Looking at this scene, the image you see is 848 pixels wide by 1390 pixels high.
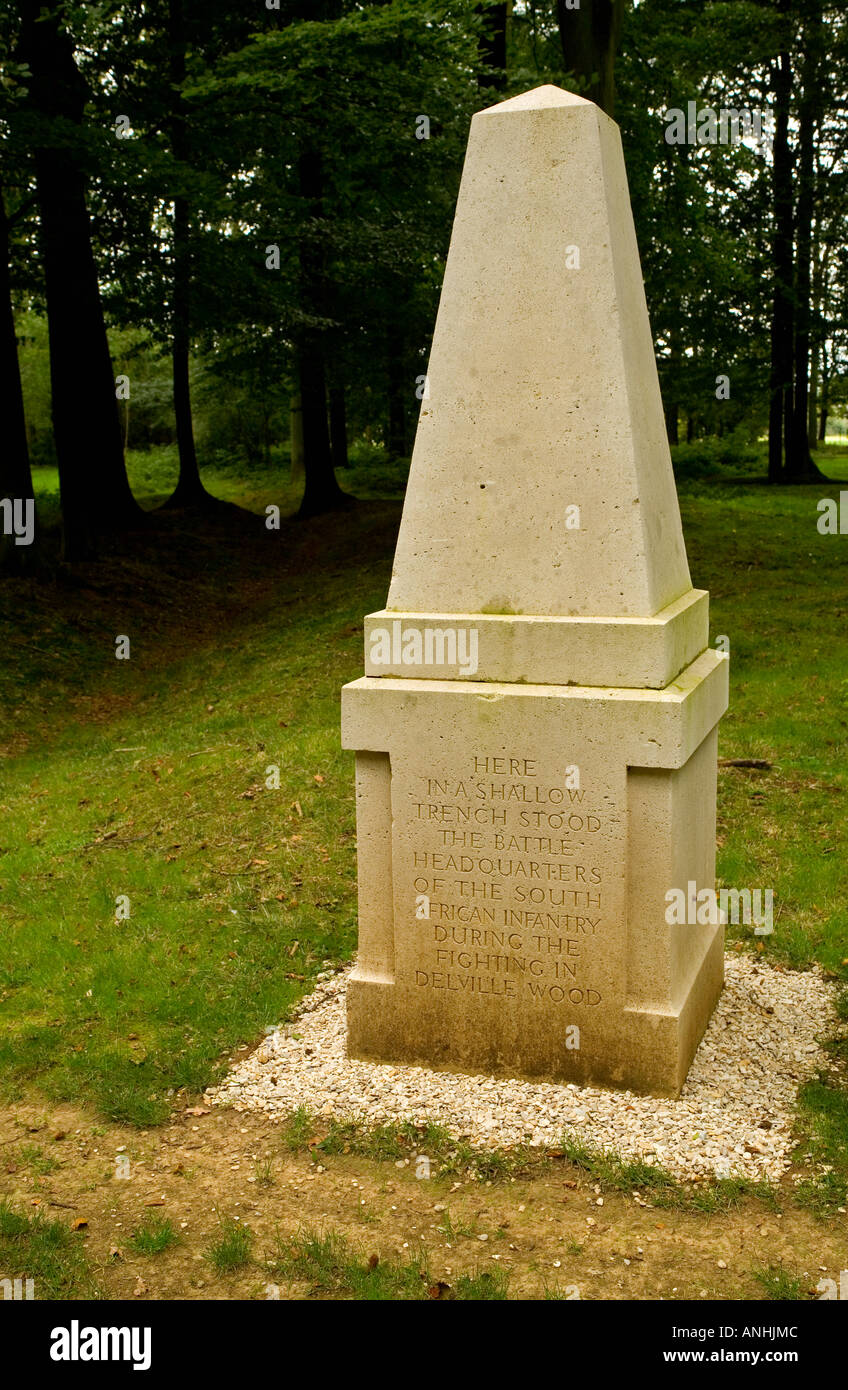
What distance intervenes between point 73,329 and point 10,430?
3.17 m

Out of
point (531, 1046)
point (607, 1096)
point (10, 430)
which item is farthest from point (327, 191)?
point (607, 1096)

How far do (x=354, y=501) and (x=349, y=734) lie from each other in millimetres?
20615

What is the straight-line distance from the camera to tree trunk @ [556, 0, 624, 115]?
13836 millimetres

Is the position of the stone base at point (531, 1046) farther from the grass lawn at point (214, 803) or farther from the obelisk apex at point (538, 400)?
the obelisk apex at point (538, 400)

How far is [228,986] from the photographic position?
21.2ft

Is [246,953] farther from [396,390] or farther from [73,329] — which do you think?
[396,390]

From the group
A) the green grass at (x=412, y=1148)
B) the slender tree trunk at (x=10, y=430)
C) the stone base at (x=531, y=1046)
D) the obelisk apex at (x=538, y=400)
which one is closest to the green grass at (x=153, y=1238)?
the green grass at (x=412, y=1148)

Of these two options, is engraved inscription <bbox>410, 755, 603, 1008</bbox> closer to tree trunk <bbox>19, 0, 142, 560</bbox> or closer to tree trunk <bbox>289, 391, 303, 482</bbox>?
tree trunk <bbox>19, 0, 142, 560</bbox>

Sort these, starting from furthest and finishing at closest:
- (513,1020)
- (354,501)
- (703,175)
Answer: (354,501)
(703,175)
(513,1020)

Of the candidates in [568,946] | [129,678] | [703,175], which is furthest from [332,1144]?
[703,175]

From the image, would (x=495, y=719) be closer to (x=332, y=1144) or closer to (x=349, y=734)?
(x=349, y=734)

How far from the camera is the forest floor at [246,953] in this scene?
4.14 m

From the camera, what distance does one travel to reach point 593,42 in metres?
13.9

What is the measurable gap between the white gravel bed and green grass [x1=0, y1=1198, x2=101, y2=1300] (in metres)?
1.08
